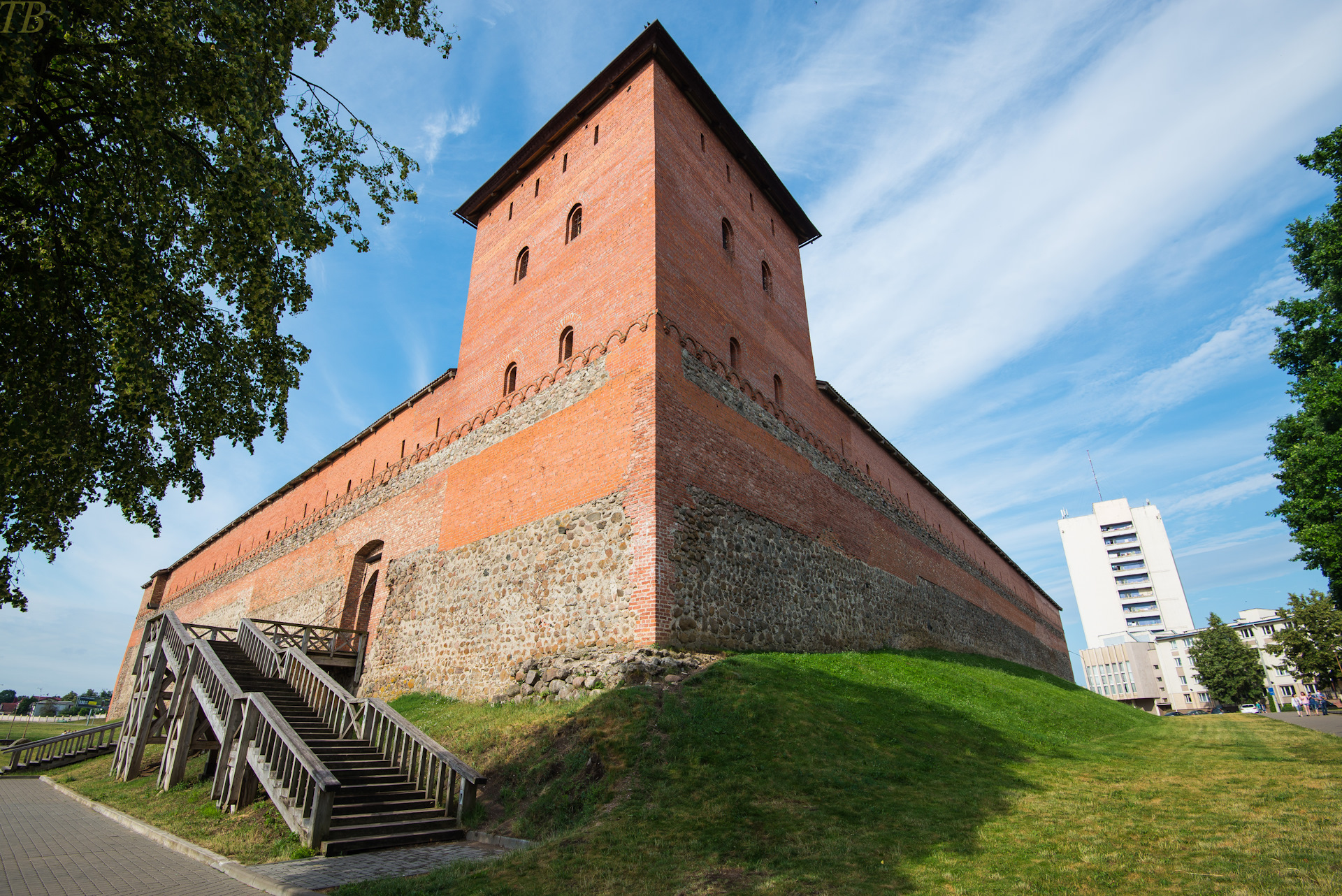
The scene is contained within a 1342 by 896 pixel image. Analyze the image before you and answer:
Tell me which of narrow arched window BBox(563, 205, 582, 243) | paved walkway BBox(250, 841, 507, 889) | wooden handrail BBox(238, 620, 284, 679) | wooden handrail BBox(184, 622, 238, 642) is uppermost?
narrow arched window BBox(563, 205, 582, 243)

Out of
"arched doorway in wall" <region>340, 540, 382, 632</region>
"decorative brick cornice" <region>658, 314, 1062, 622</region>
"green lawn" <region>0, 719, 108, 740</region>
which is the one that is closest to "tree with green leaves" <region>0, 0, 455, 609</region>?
"decorative brick cornice" <region>658, 314, 1062, 622</region>

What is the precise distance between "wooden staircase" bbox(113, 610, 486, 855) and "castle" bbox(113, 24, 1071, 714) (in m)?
2.99

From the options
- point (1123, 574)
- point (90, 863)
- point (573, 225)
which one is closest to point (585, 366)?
point (573, 225)

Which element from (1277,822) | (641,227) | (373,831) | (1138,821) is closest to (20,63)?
(373,831)

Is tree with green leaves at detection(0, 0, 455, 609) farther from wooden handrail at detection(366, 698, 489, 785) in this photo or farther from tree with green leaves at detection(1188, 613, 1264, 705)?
tree with green leaves at detection(1188, 613, 1264, 705)

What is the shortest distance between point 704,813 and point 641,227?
11217 mm

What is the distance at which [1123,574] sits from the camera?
3415 inches

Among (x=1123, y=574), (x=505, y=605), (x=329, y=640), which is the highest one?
(x=1123, y=574)

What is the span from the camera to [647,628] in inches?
395

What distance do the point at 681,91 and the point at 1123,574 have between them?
322 feet

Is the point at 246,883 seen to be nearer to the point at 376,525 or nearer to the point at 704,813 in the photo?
the point at 704,813

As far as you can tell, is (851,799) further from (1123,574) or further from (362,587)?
(1123,574)

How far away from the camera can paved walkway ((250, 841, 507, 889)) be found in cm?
568

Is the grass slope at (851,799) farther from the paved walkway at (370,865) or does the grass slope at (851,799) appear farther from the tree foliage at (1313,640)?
the tree foliage at (1313,640)
